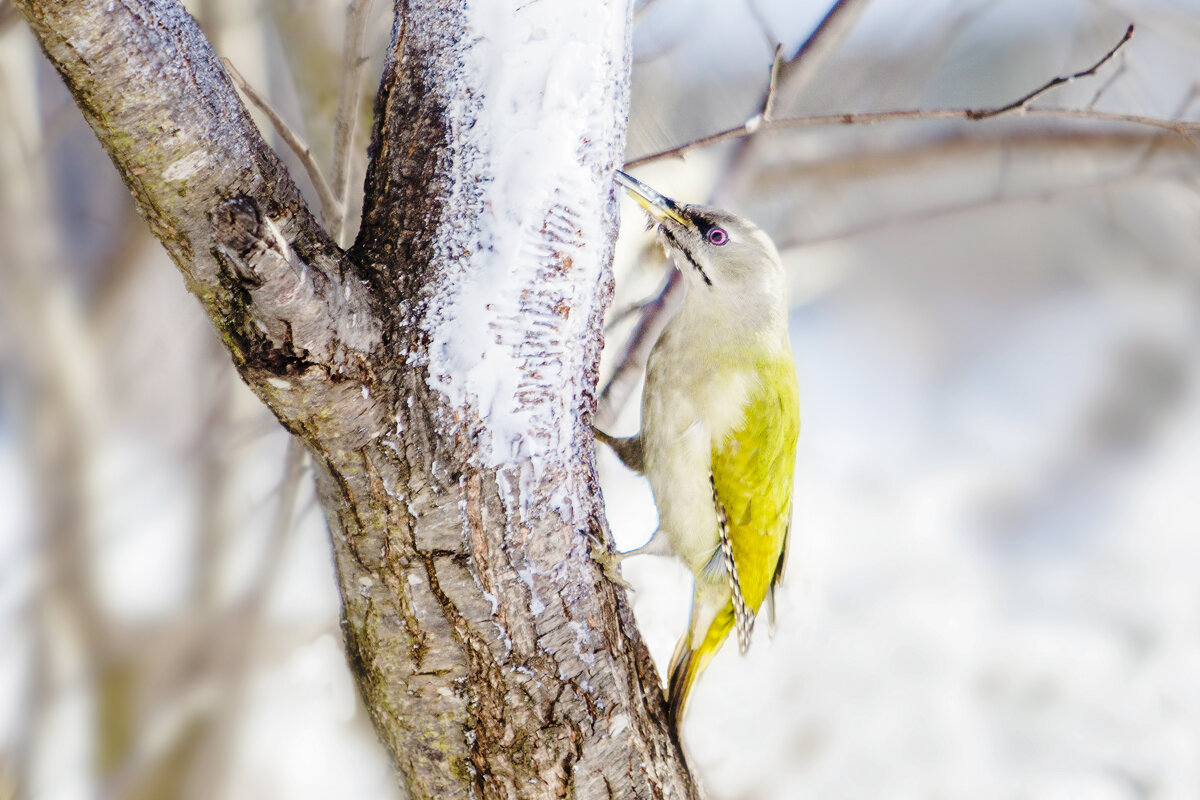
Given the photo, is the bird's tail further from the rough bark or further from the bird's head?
the bird's head

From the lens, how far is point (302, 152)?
135cm

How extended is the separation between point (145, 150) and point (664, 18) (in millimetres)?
1862

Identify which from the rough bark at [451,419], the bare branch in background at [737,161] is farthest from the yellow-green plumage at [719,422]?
the rough bark at [451,419]

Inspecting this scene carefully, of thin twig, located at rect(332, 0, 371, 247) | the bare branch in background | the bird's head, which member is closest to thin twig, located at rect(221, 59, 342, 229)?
thin twig, located at rect(332, 0, 371, 247)

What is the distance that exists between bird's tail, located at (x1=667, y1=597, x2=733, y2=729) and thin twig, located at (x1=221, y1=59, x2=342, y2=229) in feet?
3.40

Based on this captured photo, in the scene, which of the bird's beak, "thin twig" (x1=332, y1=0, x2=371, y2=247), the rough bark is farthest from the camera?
the bird's beak

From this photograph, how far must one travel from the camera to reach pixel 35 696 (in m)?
2.32

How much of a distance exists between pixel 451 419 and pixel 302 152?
0.60 m

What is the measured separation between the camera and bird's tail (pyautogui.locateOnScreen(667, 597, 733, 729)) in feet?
4.82

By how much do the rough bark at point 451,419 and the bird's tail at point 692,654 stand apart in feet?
0.82

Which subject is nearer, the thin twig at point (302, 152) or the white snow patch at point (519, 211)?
the white snow patch at point (519, 211)

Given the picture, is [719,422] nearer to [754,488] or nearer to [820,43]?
[754,488]

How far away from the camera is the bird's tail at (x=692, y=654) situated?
147cm

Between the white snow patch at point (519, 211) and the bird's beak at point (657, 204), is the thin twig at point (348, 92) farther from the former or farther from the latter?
the bird's beak at point (657, 204)
